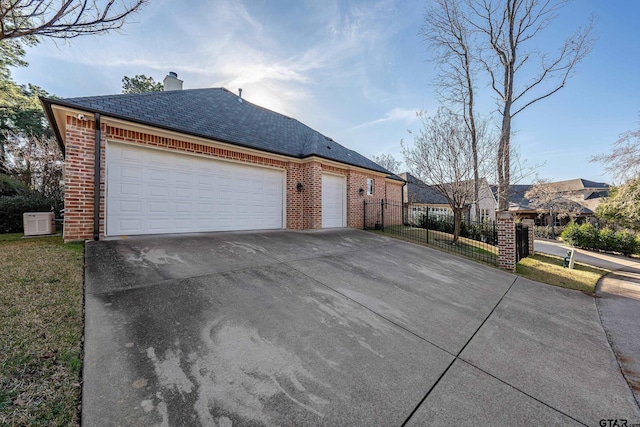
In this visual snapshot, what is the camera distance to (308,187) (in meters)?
9.45

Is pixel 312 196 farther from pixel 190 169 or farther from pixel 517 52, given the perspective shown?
pixel 517 52

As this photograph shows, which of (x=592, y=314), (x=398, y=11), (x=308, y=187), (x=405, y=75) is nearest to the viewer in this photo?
(x=592, y=314)

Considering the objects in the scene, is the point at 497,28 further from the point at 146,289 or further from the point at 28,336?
the point at 28,336

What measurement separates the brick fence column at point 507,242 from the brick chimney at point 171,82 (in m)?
13.7

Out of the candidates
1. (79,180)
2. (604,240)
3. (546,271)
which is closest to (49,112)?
(79,180)

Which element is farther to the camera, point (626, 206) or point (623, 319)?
point (626, 206)

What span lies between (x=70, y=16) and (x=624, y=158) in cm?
1729

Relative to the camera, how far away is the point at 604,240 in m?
13.2

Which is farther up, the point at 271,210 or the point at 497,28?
the point at 497,28

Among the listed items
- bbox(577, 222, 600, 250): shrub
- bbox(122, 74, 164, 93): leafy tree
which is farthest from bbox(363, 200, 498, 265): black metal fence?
bbox(122, 74, 164, 93): leafy tree

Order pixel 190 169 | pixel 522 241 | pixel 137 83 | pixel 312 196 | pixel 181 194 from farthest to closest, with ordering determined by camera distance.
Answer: pixel 137 83, pixel 312 196, pixel 522 241, pixel 190 169, pixel 181 194

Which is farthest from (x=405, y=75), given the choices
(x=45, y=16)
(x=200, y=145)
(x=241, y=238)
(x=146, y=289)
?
(x=146, y=289)

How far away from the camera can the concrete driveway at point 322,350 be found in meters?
1.78

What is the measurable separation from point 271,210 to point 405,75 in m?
8.15
